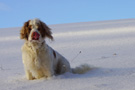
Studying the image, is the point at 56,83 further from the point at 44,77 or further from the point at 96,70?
the point at 96,70

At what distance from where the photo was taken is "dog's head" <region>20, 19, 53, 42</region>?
421 cm

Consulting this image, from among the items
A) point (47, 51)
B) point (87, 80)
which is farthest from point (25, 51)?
point (87, 80)

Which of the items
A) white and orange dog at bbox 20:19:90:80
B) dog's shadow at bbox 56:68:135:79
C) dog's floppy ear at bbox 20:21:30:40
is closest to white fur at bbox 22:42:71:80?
white and orange dog at bbox 20:19:90:80

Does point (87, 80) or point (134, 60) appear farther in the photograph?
point (134, 60)

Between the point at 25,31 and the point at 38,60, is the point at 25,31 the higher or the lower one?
the higher one

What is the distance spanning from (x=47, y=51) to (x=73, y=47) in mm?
5220

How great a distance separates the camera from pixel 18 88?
12.1 ft

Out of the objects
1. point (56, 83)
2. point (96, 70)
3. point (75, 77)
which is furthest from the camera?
point (96, 70)

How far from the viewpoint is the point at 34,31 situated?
4.21 metres

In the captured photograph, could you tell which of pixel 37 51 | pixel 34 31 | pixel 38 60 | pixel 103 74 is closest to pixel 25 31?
pixel 34 31

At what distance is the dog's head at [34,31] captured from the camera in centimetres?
421

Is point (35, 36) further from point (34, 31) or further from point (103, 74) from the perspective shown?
point (103, 74)

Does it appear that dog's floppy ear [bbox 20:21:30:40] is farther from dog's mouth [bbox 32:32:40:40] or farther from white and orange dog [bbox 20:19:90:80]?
dog's mouth [bbox 32:32:40:40]

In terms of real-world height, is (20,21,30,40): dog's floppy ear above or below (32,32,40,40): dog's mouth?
above
